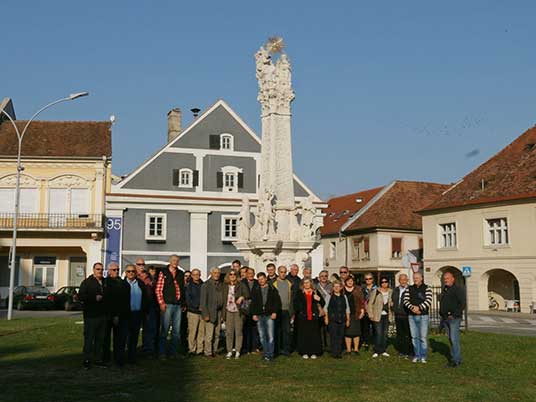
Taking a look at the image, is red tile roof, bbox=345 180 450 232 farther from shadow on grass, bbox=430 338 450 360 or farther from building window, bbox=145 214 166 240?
shadow on grass, bbox=430 338 450 360

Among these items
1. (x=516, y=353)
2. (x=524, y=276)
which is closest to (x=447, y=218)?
(x=524, y=276)

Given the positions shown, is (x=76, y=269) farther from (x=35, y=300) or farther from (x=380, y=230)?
(x=380, y=230)

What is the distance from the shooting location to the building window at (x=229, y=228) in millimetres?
37844

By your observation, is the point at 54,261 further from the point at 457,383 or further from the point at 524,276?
the point at 457,383

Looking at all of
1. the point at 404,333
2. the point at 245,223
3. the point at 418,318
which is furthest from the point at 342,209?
the point at 418,318

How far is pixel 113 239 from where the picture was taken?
1447 inches

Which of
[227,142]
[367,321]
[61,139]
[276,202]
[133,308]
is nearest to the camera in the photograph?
[133,308]

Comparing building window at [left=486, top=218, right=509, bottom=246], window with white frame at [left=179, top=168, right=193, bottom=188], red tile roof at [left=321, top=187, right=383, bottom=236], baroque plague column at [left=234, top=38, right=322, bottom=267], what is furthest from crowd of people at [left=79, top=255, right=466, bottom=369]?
red tile roof at [left=321, top=187, right=383, bottom=236]

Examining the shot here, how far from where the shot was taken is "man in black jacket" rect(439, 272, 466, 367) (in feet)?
39.9

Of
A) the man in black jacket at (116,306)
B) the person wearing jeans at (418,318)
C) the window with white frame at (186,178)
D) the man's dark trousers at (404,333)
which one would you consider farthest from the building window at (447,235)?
the man in black jacket at (116,306)

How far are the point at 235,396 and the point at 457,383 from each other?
3458mm

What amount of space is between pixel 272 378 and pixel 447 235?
97.6 feet

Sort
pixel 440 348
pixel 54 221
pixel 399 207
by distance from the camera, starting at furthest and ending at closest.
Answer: pixel 399 207 → pixel 54 221 → pixel 440 348

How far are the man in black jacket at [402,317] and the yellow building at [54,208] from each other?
25292 millimetres
